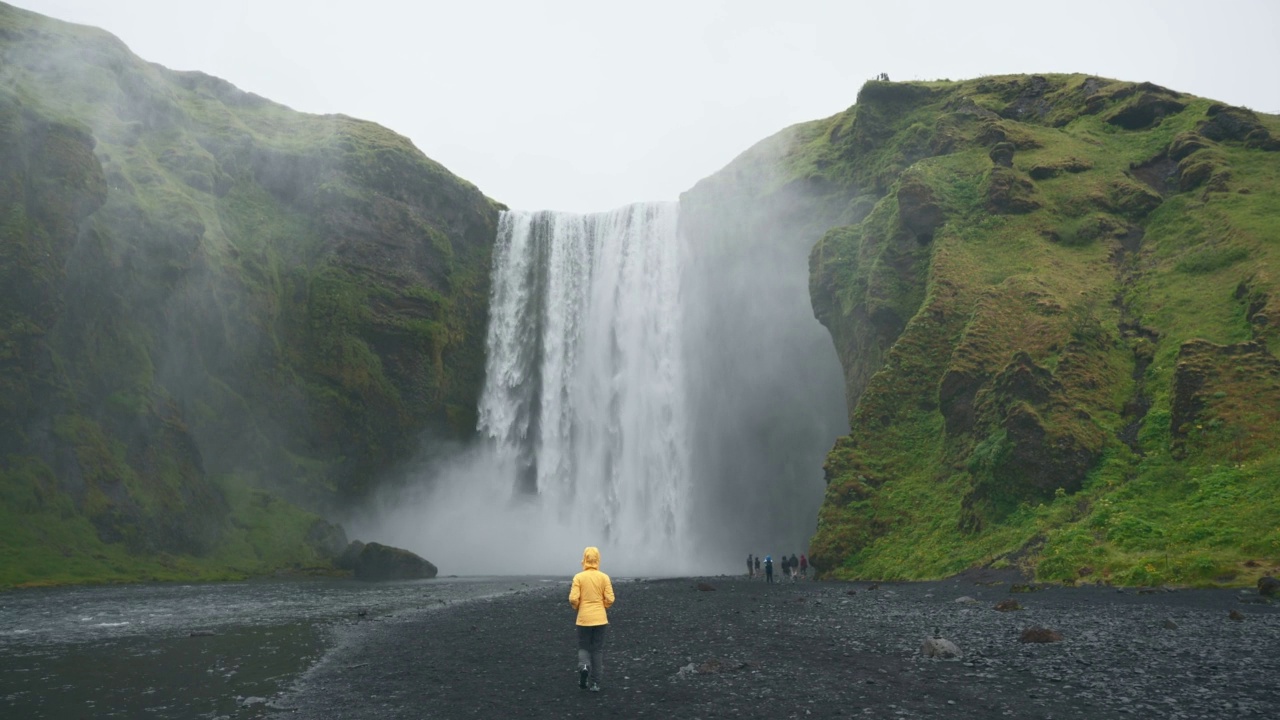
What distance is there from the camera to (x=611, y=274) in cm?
6794

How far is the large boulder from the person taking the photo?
48844mm

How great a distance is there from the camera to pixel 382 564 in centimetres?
4891

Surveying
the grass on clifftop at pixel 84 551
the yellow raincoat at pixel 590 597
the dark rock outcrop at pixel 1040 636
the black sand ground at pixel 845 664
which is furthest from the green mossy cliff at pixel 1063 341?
the grass on clifftop at pixel 84 551

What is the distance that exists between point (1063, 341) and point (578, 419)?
129ft

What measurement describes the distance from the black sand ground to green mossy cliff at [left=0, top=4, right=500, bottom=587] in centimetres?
3299

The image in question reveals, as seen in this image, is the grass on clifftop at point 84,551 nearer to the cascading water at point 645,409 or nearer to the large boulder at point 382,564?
the large boulder at point 382,564

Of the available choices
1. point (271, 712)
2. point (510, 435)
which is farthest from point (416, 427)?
point (271, 712)

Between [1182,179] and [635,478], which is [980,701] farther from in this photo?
[635,478]

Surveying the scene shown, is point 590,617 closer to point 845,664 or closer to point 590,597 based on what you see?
point 590,597

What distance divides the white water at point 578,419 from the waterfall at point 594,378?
0.34 feet

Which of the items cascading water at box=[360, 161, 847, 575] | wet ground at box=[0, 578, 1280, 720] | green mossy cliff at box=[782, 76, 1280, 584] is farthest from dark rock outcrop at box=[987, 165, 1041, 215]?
wet ground at box=[0, 578, 1280, 720]

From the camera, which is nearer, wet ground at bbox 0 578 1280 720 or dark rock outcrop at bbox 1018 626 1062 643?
wet ground at bbox 0 578 1280 720

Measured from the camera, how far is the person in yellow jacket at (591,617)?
11.3m

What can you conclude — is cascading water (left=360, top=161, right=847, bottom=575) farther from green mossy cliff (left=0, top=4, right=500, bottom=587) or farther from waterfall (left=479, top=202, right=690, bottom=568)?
green mossy cliff (left=0, top=4, right=500, bottom=587)
